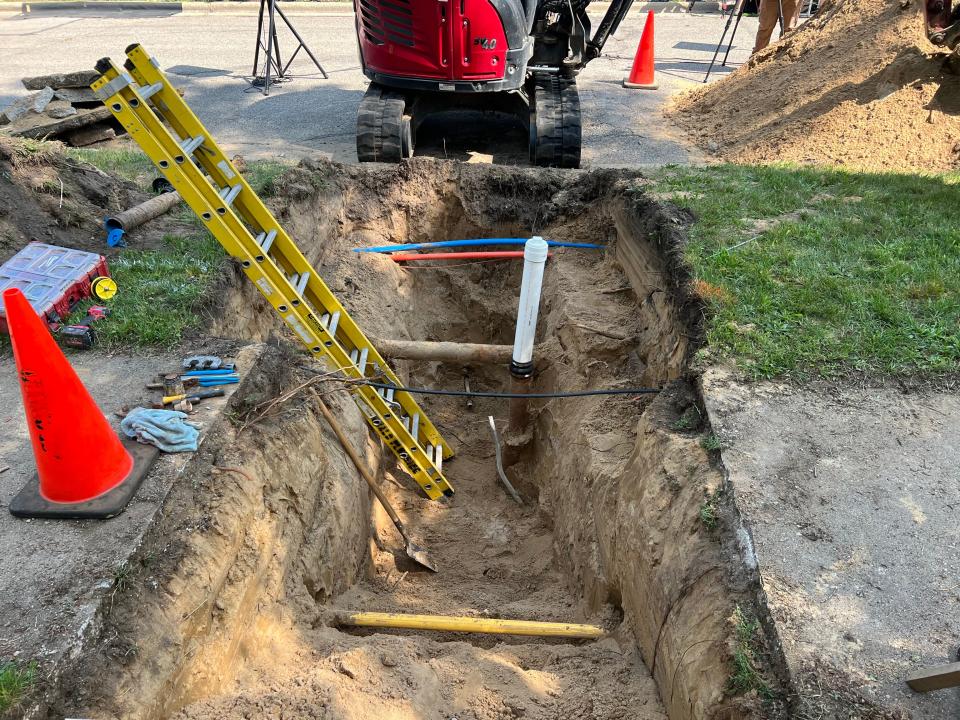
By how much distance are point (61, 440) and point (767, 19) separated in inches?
534

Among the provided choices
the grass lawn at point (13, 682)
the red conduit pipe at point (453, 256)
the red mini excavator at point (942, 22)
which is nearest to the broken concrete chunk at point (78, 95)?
the red conduit pipe at point (453, 256)

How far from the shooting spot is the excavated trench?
2697mm

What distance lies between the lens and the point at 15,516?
284 cm

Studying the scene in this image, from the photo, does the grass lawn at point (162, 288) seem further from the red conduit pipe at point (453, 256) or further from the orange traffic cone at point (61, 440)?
the red conduit pipe at point (453, 256)

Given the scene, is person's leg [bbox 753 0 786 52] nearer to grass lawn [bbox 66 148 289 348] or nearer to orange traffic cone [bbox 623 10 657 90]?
orange traffic cone [bbox 623 10 657 90]

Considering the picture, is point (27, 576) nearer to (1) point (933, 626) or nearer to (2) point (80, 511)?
(2) point (80, 511)

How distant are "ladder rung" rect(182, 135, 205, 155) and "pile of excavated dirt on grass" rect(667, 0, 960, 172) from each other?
6.65 m

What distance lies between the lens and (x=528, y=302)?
4.45 m

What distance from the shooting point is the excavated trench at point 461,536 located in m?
2.70

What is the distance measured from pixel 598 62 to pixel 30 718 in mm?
14462

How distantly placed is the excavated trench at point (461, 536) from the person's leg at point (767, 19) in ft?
26.9

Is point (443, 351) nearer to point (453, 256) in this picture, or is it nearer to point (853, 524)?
point (453, 256)

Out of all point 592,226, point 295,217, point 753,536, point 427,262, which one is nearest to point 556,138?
point 592,226

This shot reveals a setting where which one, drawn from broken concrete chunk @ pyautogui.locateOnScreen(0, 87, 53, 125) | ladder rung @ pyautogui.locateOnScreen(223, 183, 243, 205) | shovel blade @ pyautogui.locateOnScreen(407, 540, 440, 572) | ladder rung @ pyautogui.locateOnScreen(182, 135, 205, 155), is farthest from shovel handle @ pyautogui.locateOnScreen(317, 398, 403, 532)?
broken concrete chunk @ pyautogui.locateOnScreen(0, 87, 53, 125)
